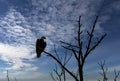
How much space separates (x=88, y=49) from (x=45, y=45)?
3.27 meters

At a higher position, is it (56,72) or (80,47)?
(80,47)

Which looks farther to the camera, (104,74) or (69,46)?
(104,74)

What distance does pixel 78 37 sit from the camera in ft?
14.4

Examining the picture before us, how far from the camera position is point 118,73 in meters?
22.3

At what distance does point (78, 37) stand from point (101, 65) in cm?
2500

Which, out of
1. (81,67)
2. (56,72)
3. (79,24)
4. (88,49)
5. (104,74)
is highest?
(79,24)

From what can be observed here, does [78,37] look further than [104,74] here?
No

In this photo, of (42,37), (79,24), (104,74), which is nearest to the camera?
(79,24)

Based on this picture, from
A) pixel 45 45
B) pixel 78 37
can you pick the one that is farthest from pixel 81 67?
pixel 45 45

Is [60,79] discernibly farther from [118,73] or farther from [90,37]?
[90,37]

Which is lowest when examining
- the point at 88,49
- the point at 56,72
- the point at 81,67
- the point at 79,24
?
the point at 56,72

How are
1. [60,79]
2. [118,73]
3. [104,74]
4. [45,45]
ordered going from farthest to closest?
1. [104,74]
2. [118,73]
3. [60,79]
4. [45,45]

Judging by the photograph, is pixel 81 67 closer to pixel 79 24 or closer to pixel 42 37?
pixel 79 24

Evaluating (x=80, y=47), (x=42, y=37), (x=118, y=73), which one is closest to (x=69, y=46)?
(x=80, y=47)
